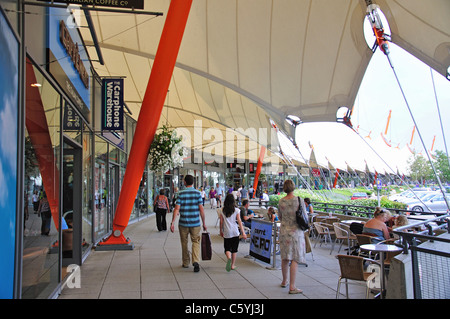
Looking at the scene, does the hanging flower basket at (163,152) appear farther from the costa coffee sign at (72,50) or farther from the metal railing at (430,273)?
the metal railing at (430,273)

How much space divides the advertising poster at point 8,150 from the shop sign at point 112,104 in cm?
651

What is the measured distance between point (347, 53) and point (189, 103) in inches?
482

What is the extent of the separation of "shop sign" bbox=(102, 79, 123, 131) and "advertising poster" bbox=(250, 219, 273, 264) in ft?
14.6

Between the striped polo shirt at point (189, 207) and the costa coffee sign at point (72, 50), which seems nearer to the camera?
the costa coffee sign at point (72, 50)

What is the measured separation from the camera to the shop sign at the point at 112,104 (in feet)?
33.2

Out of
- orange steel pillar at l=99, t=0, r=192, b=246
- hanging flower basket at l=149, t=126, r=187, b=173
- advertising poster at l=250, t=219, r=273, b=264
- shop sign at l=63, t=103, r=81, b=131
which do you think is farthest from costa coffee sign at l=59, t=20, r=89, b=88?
advertising poster at l=250, t=219, r=273, b=264

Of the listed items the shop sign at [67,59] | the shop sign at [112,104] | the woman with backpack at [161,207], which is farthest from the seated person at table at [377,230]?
the woman with backpack at [161,207]

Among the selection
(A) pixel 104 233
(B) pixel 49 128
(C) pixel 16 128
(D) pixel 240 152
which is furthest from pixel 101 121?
(D) pixel 240 152

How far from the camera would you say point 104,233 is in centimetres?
A: 1243

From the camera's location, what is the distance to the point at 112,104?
1022 centimetres

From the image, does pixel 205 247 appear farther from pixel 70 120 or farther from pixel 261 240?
pixel 70 120

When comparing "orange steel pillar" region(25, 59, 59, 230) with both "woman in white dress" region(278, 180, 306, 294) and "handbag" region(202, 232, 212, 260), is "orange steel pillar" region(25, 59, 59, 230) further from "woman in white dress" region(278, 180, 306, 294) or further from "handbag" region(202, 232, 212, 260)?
"woman in white dress" region(278, 180, 306, 294)

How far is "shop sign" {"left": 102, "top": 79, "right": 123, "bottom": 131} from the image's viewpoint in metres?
10.1

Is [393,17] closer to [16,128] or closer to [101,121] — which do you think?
[101,121]
